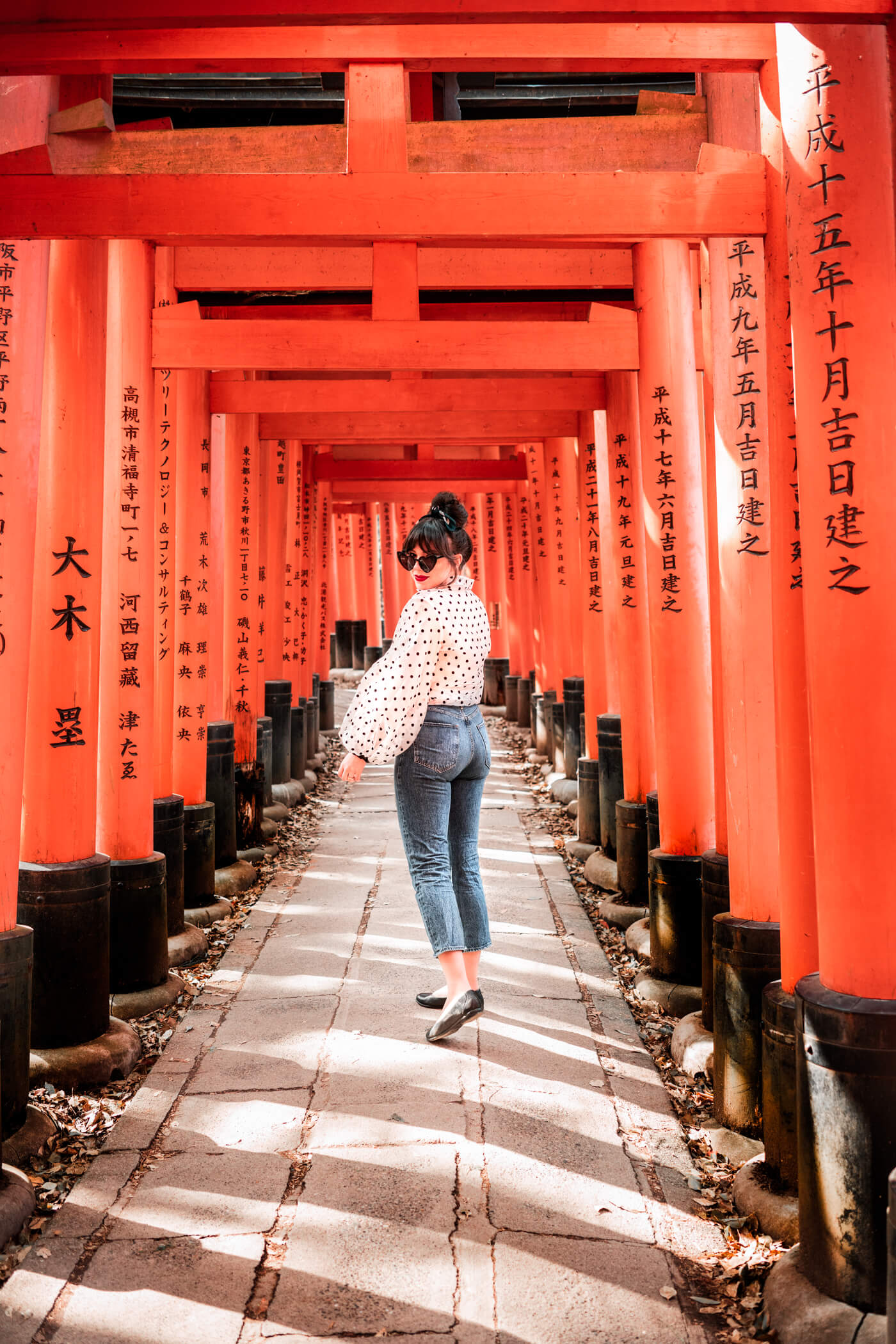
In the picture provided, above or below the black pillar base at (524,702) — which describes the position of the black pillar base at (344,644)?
above

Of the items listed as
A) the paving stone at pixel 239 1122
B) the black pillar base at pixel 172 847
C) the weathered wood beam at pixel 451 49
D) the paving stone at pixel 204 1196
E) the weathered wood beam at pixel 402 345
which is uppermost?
the weathered wood beam at pixel 451 49

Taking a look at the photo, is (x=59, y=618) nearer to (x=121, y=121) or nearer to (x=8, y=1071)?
(x=8, y=1071)

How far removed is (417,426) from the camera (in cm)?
855

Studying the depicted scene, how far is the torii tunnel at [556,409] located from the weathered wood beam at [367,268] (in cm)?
2

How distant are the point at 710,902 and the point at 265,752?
533 centimetres

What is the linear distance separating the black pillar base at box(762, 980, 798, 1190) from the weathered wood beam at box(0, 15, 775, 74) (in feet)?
8.67

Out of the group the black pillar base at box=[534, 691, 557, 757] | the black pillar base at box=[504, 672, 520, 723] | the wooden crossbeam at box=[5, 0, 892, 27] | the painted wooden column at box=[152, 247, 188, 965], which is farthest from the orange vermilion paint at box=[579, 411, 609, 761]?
the black pillar base at box=[504, 672, 520, 723]

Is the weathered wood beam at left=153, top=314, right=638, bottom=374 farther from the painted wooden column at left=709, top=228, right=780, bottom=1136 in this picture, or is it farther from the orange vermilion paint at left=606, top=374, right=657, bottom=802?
the painted wooden column at left=709, top=228, right=780, bottom=1136

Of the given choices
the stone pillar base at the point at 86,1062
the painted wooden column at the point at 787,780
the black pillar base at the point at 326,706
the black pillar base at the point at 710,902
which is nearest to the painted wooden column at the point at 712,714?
the black pillar base at the point at 710,902

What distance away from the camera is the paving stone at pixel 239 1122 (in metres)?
3.01

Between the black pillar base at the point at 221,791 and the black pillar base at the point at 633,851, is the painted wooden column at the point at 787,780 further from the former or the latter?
the black pillar base at the point at 221,791

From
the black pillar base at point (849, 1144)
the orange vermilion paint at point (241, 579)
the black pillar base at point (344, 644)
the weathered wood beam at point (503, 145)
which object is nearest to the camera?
the black pillar base at point (849, 1144)

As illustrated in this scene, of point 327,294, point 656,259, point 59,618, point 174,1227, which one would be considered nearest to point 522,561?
point 327,294

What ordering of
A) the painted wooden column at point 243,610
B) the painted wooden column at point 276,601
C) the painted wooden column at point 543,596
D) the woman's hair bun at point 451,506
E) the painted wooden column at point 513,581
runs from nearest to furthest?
the woman's hair bun at point 451,506 → the painted wooden column at point 243,610 → the painted wooden column at point 276,601 → the painted wooden column at point 543,596 → the painted wooden column at point 513,581
